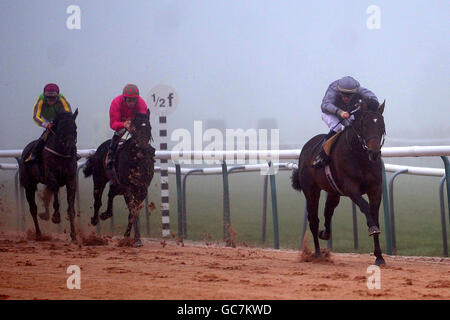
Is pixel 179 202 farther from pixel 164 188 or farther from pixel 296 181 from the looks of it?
pixel 296 181

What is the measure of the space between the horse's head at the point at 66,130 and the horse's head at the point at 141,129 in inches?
29.9

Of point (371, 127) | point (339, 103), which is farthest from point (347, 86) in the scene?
point (371, 127)

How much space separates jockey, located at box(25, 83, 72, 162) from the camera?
35.4ft

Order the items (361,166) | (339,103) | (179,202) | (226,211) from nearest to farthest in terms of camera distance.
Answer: (361,166), (339,103), (226,211), (179,202)

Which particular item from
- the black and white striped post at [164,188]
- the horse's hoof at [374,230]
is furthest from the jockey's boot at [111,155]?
the horse's hoof at [374,230]

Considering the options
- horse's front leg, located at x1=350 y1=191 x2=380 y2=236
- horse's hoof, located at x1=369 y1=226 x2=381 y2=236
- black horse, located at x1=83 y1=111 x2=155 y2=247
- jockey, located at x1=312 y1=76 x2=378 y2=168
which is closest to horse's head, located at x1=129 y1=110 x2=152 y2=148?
black horse, located at x1=83 y1=111 x2=155 y2=247

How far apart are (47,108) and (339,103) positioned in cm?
423

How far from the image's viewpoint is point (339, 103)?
8320 millimetres

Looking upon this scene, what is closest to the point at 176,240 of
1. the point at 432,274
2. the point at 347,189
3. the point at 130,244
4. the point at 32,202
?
the point at 130,244

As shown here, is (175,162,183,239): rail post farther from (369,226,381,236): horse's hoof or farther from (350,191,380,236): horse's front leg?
(369,226,381,236): horse's hoof

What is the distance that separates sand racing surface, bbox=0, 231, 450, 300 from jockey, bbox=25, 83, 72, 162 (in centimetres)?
140

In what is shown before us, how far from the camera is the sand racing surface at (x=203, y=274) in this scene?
572 centimetres

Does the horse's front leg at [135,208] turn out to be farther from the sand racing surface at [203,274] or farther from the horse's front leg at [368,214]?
the horse's front leg at [368,214]
